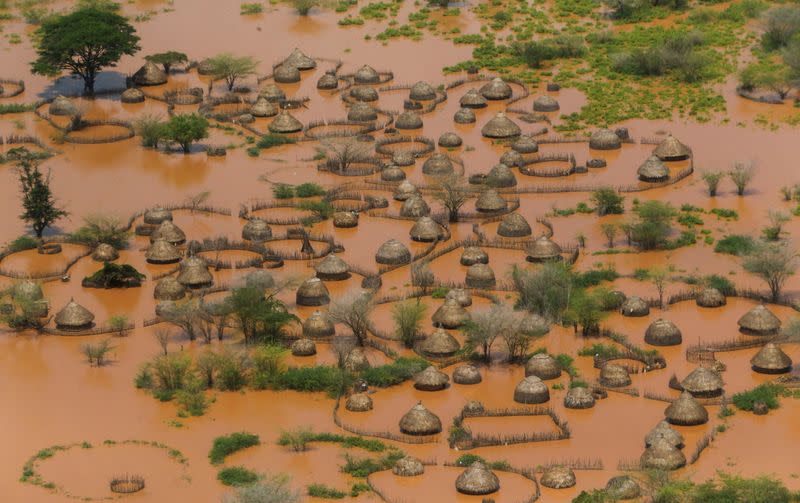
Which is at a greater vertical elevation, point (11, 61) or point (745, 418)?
point (745, 418)

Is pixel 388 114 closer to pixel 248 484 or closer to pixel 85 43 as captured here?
pixel 85 43

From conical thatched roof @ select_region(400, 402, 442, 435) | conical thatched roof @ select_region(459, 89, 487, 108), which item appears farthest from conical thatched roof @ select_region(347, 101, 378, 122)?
conical thatched roof @ select_region(400, 402, 442, 435)

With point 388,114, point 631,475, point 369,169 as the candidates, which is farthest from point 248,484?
point 388,114

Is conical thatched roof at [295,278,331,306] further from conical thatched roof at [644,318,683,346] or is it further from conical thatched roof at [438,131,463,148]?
conical thatched roof at [438,131,463,148]

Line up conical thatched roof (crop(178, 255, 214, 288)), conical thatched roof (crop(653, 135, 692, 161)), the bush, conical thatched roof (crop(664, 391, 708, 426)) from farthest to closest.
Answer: conical thatched roof (crop(653, 135, 692, 161))
conical thatched roof (crop(178, 255, 214, 288))
conical thatched roof (crop(664, 391, 708, 426))
the bush

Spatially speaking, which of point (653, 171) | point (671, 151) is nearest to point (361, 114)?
point (671, 151)

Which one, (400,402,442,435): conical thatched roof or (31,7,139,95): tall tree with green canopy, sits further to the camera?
(31,7,139,95): tall tree with green canopy
